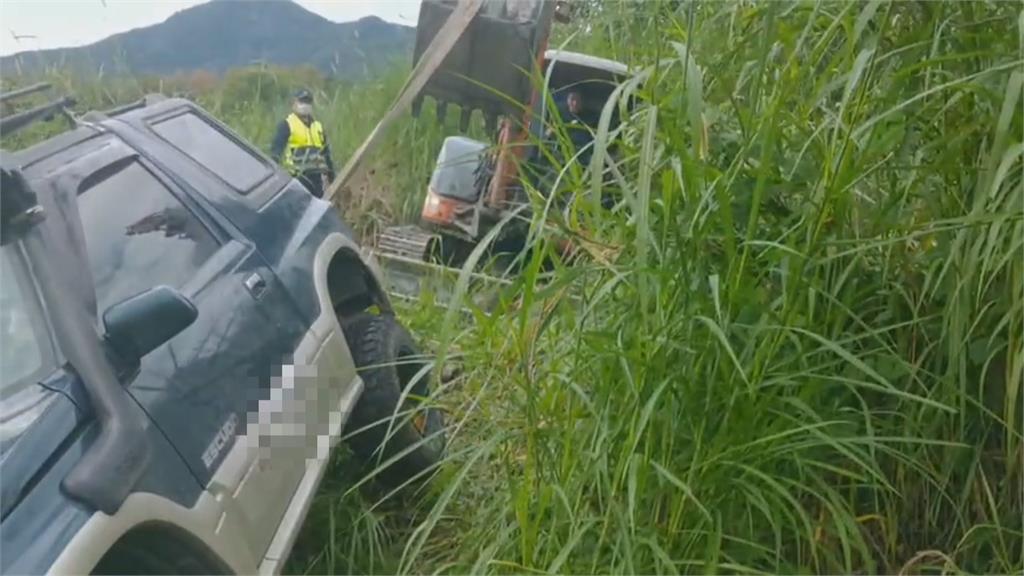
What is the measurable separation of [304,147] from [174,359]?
1371 mm

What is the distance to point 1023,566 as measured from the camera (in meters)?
1.95

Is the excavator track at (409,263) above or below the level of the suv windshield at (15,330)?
below

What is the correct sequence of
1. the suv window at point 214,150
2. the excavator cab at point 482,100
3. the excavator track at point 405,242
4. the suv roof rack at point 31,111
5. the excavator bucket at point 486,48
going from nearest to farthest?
the suv roof rack at point 31,111 < the excavator cab at point 482,100 < the suv window at point 214,150 < the excavator bucket at point 486,48 < the excavator track at point 405,242

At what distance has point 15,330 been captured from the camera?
1970mm

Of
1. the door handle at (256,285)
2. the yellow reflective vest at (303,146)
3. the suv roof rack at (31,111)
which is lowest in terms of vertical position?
the door handle at (256,285)

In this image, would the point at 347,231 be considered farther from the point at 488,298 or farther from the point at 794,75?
the point at 794,75

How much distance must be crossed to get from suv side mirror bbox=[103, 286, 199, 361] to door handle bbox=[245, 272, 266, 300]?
0.65 metres

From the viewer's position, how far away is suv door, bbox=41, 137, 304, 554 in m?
2.18

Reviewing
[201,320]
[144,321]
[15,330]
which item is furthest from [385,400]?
[15,330]

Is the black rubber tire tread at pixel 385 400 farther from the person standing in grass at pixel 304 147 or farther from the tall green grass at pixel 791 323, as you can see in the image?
the person standing in grass at pixel 304 147

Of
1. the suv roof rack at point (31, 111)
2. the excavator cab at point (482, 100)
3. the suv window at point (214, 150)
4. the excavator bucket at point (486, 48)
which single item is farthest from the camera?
the excavator bucket at point (486, 48)

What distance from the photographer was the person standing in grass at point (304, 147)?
326cm

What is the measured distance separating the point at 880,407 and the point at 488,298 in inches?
28.7

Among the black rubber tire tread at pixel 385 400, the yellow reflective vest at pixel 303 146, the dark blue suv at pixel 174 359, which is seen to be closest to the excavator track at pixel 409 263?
the black rubber tire tread at pixel 385 400
